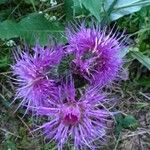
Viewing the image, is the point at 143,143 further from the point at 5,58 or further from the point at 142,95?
the point at 5,58

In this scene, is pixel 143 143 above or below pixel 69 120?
below

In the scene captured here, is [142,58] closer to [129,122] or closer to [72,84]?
[129,122]

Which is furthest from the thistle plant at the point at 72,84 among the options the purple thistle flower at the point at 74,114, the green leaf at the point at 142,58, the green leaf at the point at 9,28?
the green leaf at the point at 142,58

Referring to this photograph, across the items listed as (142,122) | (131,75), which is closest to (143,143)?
(142,122)

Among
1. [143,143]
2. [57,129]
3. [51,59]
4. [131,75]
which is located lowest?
[143,143]

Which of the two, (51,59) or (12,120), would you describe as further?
(12,120)

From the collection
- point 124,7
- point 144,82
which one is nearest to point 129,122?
point 144,82

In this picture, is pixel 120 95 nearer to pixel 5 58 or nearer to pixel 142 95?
pixel 142 95
